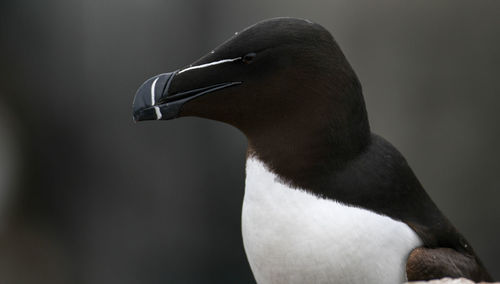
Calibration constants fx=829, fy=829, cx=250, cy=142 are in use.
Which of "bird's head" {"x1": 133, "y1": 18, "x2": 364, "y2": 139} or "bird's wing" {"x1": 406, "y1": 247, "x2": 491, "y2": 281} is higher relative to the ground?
"bird's head" {"x1": 133, "y1": 18, "x2": 364, "y2": 139}

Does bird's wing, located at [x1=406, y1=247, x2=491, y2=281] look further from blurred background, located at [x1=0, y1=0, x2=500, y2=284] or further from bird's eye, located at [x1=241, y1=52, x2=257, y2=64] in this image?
blurred background, located at [x1=0, y1=0, x2=500, y2=284]

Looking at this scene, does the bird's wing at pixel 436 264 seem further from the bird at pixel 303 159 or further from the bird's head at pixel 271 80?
the bird's head at pixel 271 80

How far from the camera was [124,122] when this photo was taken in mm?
5352

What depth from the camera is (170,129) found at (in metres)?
5.26

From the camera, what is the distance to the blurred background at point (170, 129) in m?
4.43

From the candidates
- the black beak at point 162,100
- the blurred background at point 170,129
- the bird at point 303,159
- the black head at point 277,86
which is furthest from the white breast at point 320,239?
the blurred background at point 170,129

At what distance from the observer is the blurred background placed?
4.43 meters

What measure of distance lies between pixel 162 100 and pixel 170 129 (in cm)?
318

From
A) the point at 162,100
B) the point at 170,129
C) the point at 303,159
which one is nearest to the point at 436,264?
the point at 303,159

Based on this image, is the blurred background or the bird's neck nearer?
the bird's neck

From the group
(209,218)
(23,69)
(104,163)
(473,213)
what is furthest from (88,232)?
(473,213)

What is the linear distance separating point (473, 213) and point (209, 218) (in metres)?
1.65

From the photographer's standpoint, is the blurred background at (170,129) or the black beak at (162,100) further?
the blurred background at (170,129)

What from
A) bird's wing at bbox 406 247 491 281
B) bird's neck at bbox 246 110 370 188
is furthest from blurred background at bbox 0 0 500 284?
bird's neck at bbox 246 110 370 188
